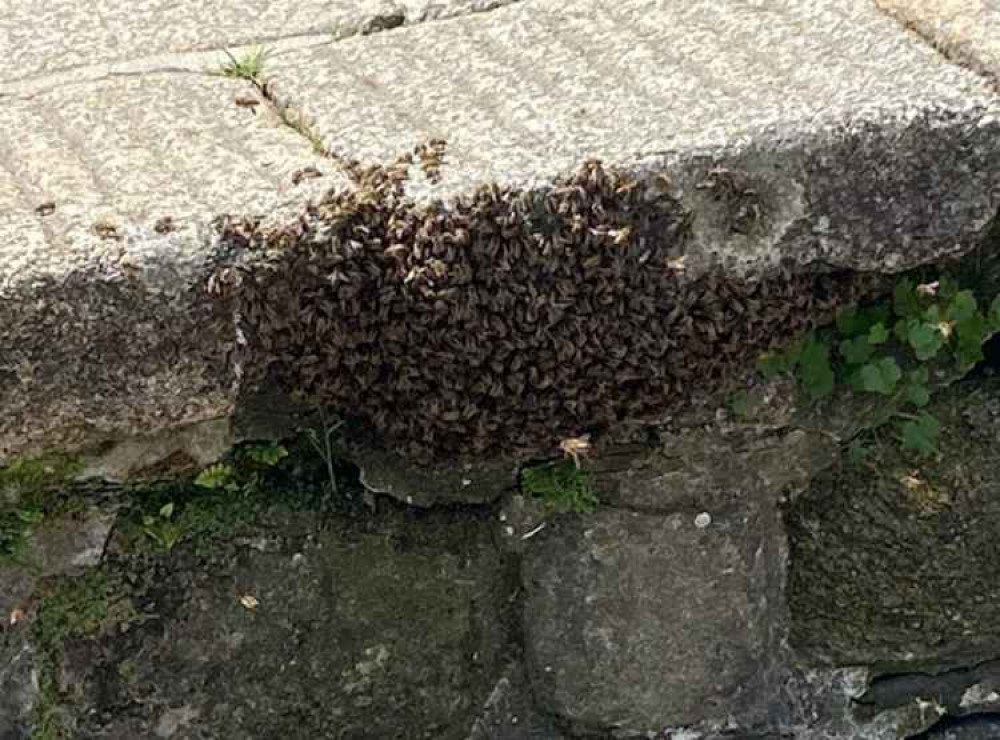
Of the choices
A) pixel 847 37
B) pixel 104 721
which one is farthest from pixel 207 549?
pixel 847 37

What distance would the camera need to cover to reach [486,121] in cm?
164

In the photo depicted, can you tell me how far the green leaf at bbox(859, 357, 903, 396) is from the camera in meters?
1.70

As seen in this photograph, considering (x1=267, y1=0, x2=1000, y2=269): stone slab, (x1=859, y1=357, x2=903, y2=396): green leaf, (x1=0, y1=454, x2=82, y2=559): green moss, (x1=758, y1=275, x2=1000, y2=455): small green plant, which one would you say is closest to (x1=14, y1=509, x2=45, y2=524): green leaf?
(x1=0, y1=454, x2=82, y2=559): green moss

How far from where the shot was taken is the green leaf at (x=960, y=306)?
1677 millimetres

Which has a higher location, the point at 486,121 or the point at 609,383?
the point at 486,121

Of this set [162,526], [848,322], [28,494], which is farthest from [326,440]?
[848,322]

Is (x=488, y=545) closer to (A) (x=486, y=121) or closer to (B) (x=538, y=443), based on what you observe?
(B) (x=538, y=443)

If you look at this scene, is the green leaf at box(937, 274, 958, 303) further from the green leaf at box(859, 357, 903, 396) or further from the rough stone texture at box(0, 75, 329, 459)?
the rough stone texture at box(0, 75, 329, 459)

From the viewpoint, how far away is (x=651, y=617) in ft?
5.93

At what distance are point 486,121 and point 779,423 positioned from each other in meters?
0.42

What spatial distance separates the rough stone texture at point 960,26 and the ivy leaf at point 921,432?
1.15 ft

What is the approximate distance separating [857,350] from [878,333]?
0.03 meters

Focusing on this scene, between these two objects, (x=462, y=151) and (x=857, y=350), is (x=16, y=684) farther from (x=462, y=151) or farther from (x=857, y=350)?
(x=857, y=350)

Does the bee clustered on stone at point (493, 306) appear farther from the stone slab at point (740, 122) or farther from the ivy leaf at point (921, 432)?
the ivy leaf at point (921, 432)
